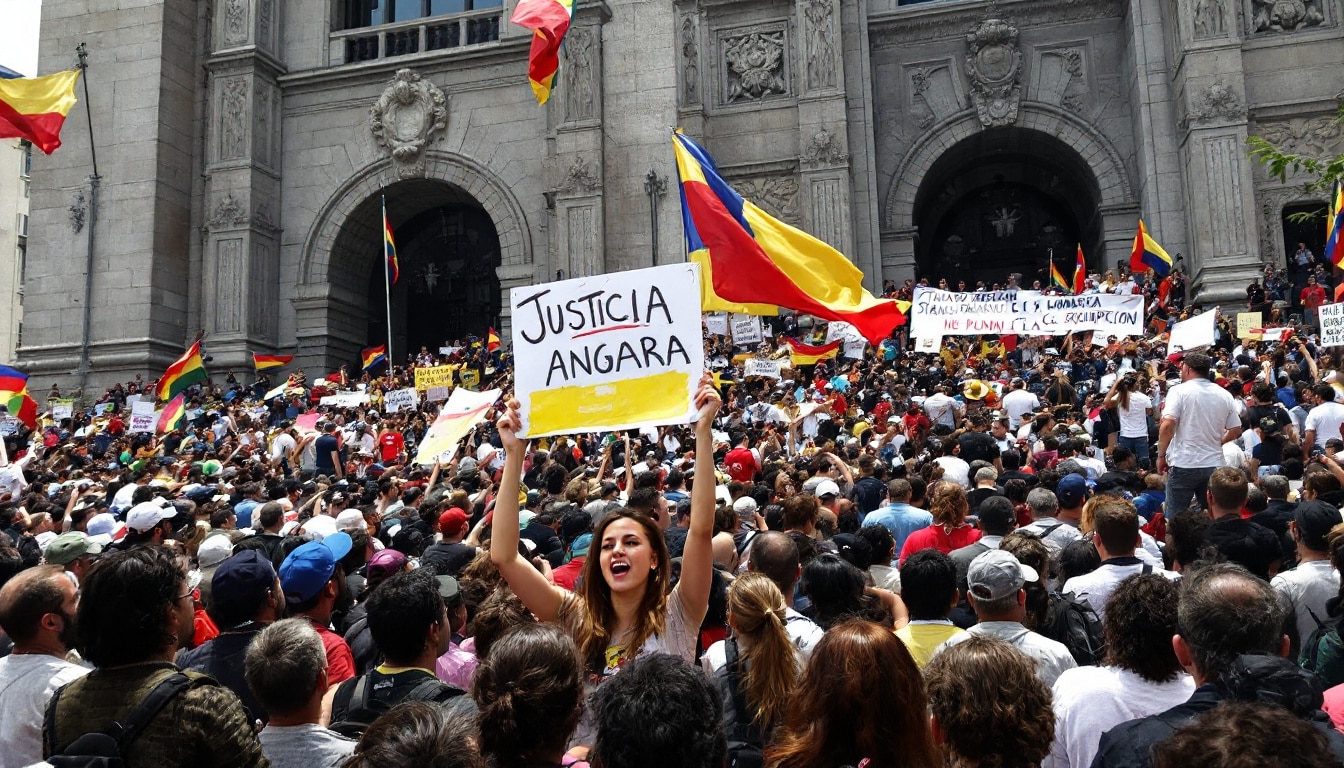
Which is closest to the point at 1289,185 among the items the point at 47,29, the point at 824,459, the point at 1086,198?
the point at 1086,198

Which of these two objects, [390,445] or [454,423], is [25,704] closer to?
[454,423]

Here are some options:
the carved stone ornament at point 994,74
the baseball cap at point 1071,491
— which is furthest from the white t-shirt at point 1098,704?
the carved stone ornament at point 994,74

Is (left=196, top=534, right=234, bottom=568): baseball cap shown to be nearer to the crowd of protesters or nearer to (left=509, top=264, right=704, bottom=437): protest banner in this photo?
the crowd of protesters

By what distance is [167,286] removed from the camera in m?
31.0

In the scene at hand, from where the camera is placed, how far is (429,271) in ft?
113

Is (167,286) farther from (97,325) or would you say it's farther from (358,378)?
(358,378)

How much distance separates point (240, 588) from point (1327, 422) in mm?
11517

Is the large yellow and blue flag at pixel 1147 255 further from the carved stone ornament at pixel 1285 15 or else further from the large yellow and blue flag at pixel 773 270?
the large yellow and blue flag at pixel 773 270

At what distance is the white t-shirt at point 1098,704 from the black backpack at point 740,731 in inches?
40.3

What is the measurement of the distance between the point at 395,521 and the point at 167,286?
81.6 ft

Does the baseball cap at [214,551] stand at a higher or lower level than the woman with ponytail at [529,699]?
higher

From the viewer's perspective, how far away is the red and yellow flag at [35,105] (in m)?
20.0

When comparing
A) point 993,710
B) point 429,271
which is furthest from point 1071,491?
point 429,271

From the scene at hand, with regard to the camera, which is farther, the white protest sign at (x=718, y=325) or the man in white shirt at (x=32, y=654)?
the white protest sign at (x=718, y=325)
